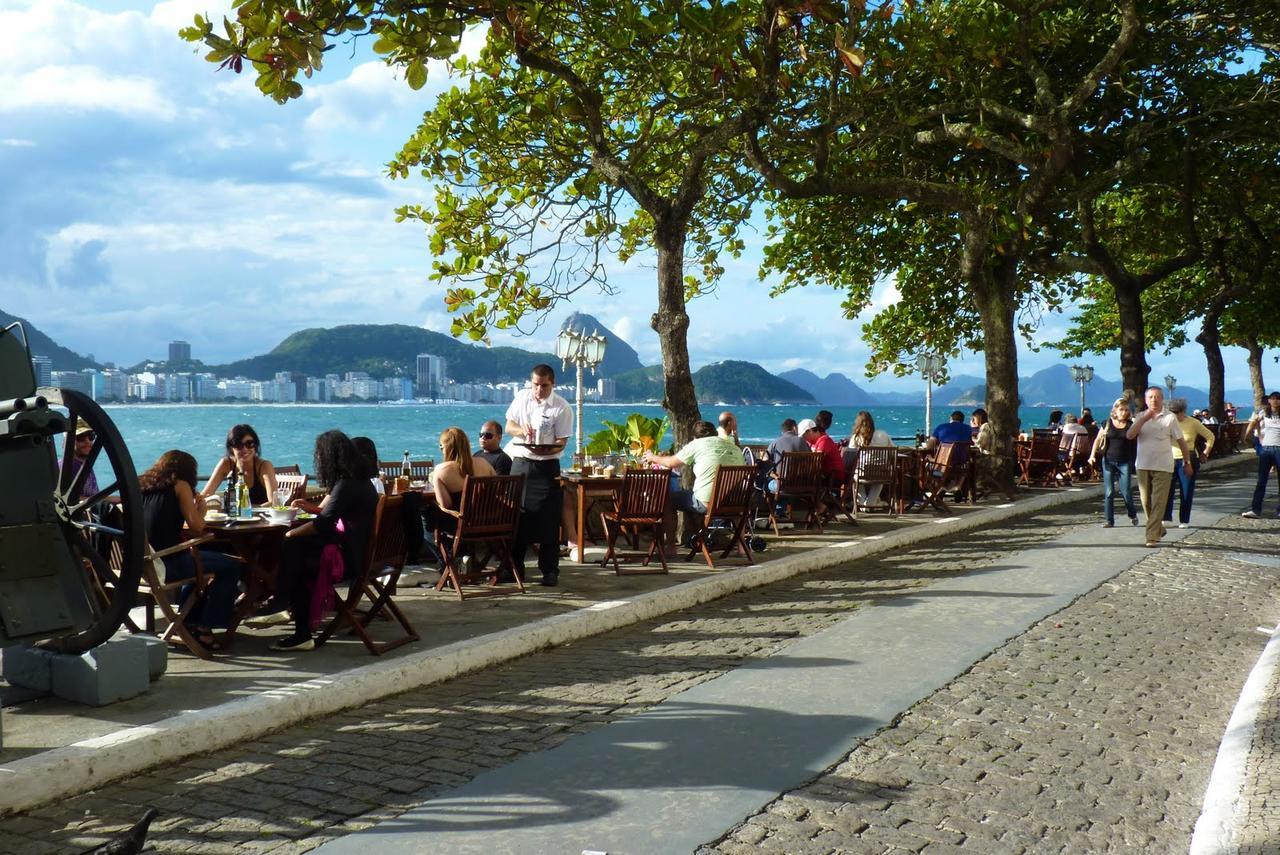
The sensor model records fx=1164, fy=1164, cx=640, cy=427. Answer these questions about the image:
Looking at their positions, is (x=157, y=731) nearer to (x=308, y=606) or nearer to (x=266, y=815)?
(x=266, y=815)

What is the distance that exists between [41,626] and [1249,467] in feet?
116

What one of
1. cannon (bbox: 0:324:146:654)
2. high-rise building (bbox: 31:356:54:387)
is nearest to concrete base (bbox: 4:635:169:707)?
cannon (bbox: 0:324:146:654)

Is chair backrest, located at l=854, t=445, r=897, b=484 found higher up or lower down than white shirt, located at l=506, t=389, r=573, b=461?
lower down

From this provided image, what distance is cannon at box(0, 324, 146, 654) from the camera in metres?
4.89

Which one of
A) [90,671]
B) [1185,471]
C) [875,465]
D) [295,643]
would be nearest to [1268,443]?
[1185,471]

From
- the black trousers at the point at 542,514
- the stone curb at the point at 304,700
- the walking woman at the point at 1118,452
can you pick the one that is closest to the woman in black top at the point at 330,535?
the stone curb at the point at 304,700

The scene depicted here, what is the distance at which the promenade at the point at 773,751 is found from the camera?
445cm

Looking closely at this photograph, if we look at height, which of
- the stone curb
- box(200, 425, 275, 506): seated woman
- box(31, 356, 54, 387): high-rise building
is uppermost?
box(31, 356, 54, 387): high-rise building

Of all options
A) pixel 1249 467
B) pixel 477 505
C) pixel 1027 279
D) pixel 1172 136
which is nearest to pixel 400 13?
pixel 477 505

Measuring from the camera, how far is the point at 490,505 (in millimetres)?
9906

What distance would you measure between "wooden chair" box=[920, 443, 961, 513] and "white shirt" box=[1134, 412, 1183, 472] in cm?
466

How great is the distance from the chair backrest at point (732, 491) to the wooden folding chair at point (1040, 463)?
1411 centimetres

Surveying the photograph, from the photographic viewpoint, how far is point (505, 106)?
44.7 feet

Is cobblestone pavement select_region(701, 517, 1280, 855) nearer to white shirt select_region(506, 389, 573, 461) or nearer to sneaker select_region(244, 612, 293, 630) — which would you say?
sneaker select_region(244, 612, 293, 630)
